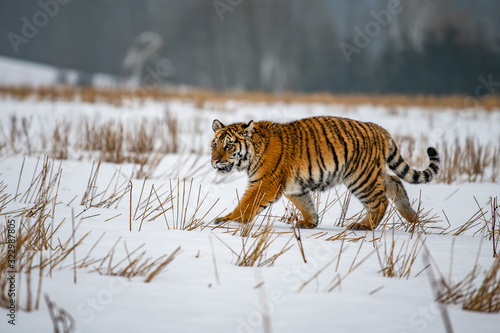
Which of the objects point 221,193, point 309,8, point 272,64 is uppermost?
point 309,8

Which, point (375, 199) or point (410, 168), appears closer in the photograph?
point (375, 199)

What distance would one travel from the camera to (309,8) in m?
37.7

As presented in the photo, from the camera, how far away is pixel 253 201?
3.79 metres

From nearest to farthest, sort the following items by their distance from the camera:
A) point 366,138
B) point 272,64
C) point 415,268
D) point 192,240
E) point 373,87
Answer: point 415,268 < point 192,240 < point 366,138 < point 373,87 < point 272,64

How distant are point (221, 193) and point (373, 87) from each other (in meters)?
25.6

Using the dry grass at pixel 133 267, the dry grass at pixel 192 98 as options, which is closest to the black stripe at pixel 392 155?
the dry grass at pixel 133 267

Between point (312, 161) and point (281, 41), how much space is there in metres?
33.9

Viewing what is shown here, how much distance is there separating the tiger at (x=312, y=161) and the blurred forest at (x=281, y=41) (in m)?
20.5

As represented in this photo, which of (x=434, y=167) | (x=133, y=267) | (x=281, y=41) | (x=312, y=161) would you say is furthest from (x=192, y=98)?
(x=281, y=41)

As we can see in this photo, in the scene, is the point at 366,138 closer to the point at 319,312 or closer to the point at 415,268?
the point at 415,268

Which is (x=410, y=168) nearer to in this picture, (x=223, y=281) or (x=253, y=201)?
(x=253, y=201)

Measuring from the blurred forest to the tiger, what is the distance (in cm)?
2045

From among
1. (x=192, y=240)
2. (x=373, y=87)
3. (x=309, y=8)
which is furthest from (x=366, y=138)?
(x=309, y=8)

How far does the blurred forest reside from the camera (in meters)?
23.4
